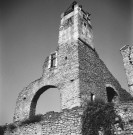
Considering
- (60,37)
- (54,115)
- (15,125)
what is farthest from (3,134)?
(60,37)

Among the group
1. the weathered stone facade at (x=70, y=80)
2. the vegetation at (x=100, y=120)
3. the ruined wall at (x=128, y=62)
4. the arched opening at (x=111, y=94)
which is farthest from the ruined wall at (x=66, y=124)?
the ruined wall at (x=128, y=62)

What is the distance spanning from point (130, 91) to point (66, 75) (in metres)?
5.98

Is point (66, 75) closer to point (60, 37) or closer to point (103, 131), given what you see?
point (60, 37)

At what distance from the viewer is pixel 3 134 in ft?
37.6

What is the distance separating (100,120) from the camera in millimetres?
8117

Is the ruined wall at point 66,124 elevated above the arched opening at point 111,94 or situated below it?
below

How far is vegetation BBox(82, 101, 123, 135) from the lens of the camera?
25.9ft

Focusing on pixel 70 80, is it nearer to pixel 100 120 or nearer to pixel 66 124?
pixel 66 124

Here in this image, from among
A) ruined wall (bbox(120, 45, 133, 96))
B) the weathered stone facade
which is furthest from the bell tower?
ruined wall (bbox(120, 45, 133, 96))

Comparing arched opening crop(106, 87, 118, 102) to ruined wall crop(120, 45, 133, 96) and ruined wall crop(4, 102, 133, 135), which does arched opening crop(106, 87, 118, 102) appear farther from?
ruined wall crop(4, 102, 133, 135)

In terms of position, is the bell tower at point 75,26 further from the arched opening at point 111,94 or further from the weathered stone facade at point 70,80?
the arched opening at point 111,94

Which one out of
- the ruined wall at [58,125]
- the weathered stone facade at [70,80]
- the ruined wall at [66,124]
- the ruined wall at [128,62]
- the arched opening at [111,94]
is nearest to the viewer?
the ruined wall at [66,124]

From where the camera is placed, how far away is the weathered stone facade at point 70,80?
9.83 m

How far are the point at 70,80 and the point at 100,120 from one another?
4604mm
